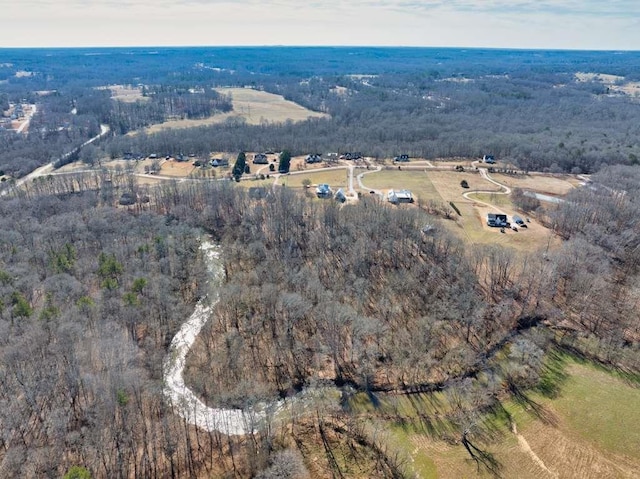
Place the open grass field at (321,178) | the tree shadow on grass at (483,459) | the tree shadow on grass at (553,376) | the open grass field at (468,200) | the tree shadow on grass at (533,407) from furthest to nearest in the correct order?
the open grass field at (321,178), the open grass field at (468,200), the tree shadow on grass at (553,376), the tree shadow on grass at (533,407), the tree shadow on grass at (483,459)

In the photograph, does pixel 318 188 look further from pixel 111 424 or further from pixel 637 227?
pixel 111 424

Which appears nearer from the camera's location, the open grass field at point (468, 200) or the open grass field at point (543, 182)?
the open grass field at point (468, 200)

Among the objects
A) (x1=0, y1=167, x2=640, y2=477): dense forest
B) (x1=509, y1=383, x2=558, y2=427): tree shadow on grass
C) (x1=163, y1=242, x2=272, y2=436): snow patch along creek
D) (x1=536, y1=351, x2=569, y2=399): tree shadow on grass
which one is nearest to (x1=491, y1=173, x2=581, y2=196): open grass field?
(x1=0, y1=167, x2=640, y2=477): dense forest

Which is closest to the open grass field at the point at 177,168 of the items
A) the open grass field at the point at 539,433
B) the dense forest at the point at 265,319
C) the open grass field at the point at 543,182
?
the dense forest at the point at 265,319

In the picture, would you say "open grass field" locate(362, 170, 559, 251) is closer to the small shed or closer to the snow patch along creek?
the small shed

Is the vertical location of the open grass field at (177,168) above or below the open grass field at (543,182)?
below

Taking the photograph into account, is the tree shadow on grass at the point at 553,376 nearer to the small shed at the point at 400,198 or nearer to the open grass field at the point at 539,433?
the open grass field at the point at 539,433
